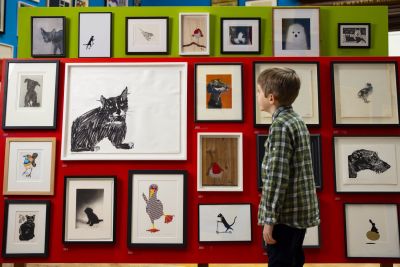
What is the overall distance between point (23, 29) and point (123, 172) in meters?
1.33

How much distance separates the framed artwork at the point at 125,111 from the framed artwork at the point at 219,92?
0.10 metres

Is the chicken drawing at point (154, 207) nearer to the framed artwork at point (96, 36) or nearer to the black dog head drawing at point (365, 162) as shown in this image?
the framed artwork at point (96, 36)

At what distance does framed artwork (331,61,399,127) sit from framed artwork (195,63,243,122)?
2.09 feet

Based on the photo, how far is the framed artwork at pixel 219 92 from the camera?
2.54m

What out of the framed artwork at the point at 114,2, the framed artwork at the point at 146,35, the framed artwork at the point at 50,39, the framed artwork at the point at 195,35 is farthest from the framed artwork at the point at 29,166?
the framed artwork at the point at 114,2

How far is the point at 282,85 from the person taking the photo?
1754 millimetres

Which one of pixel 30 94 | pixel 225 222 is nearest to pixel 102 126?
pixel 30 94

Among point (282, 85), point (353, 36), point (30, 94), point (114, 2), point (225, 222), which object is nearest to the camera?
point (282, 85)

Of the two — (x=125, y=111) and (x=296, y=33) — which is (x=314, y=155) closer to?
(x=296, y=33)

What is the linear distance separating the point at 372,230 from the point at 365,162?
17.5 inches

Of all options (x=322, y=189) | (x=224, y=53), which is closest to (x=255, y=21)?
(x=224, y=53)

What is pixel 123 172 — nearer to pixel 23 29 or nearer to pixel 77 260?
pixel 77 260

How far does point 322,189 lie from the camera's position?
2.49 m

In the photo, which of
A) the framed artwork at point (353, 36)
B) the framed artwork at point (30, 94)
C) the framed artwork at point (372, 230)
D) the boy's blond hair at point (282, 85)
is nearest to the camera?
the boy's blond hair at point (282, 85)
